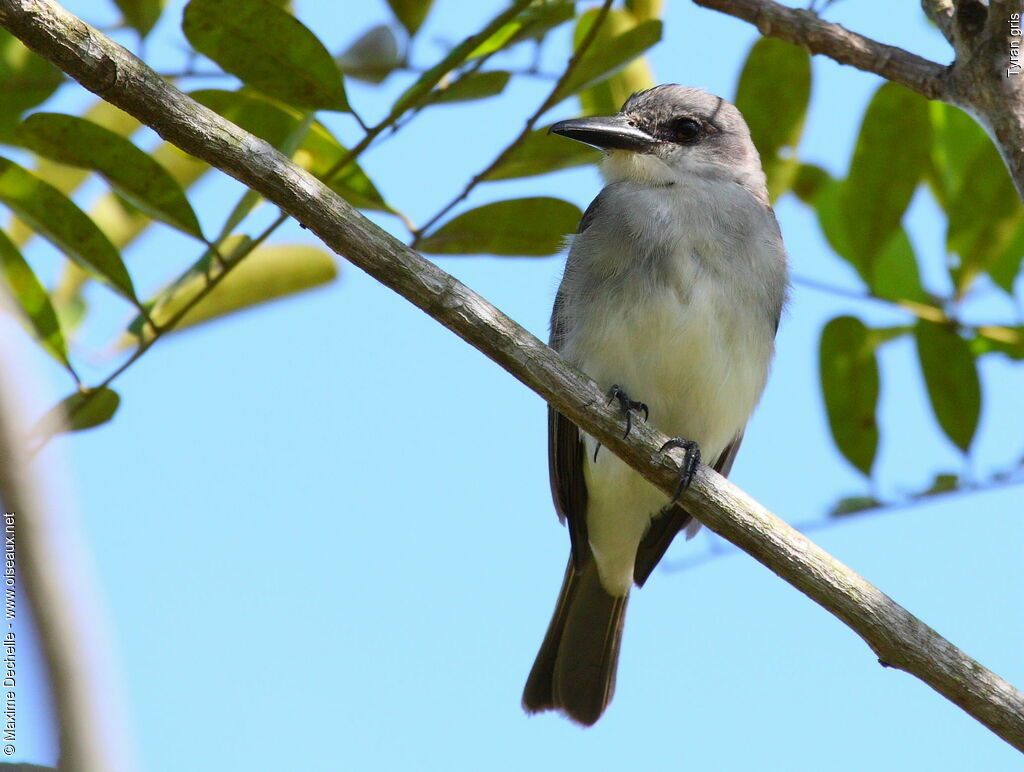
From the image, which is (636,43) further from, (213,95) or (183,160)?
(183,160)

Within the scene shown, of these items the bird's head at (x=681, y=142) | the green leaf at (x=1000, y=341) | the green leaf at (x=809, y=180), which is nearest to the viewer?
the green leaf at (x=1000, y=341)

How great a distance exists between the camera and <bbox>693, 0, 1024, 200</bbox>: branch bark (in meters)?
2.78

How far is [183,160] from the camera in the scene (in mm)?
3748

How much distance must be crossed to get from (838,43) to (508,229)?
0.97 metres

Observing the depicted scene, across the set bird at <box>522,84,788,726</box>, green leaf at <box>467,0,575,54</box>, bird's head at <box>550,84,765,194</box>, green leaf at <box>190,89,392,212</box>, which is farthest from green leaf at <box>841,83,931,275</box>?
green leaf at <box>190,89,392,212</box>

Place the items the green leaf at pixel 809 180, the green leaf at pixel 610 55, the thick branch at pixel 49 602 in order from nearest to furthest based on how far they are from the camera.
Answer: the thick branch at pixel 49 602, the green leaf at pixel 610 55, the green leaf at pixel 809 180

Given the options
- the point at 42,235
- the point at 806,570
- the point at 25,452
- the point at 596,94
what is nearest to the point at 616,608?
the point at 596,94

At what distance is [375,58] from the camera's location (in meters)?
3.50

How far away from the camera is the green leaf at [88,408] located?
297 centimetres

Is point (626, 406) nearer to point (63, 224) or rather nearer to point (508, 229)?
point (508, 229)

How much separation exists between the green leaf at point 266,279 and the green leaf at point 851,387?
1435 mm

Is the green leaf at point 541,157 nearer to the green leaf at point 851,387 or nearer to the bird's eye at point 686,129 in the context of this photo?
the green leaf at point 851,387

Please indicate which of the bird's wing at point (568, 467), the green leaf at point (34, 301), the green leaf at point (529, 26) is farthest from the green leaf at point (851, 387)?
the green leaf at point (34, 301)

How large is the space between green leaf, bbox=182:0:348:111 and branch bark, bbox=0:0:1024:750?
1.81ft
